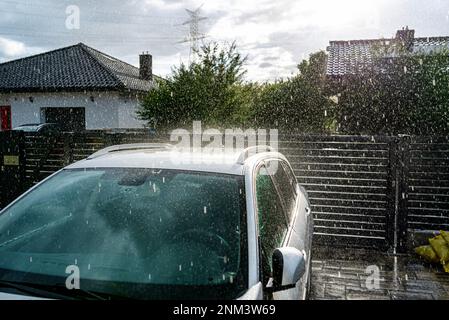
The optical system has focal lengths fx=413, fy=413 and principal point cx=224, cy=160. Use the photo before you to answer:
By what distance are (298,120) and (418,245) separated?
989cm

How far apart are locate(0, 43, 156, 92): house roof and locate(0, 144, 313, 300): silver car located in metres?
23.9

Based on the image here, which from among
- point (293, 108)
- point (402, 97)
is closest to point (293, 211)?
point (402, 97)

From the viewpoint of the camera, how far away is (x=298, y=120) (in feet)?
51.5

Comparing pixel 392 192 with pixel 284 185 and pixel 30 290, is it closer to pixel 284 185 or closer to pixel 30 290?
pixel 284 185

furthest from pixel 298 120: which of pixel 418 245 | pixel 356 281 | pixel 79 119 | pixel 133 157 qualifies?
pixel 79 119

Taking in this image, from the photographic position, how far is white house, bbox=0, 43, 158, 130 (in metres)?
25.9

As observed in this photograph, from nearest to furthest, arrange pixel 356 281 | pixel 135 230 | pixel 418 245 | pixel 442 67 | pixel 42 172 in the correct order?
1. pixel 135 230
2. pixel 356 281
3. pixel 418 245
4. pixel 42 172
5. pixel 442 67

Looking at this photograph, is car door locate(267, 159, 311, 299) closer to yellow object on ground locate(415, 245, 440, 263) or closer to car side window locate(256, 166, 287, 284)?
car side window locate(256, 166, 287, 284)

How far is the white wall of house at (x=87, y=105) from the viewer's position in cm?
2561

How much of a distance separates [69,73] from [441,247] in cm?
2745

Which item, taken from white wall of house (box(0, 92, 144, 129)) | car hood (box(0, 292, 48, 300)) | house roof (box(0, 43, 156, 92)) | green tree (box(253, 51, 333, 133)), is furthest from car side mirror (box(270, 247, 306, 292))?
house roof (box(0, 43, 156, 92))

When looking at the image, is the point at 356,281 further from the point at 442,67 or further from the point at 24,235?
the point at 442,67

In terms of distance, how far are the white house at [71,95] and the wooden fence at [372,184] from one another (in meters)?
19.5
